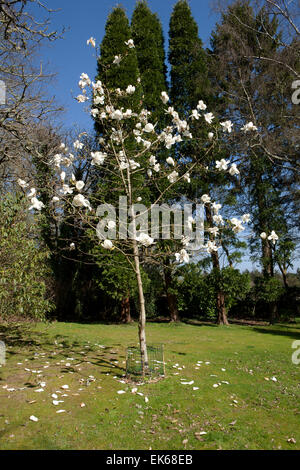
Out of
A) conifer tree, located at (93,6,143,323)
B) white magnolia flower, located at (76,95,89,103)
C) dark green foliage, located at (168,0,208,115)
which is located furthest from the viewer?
dark green foliage, located at (168,0,208,115)

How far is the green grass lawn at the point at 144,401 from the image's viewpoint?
10.8 ft

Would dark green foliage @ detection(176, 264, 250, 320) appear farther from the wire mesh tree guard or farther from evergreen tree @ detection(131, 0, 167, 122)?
the wire mesh tree guard

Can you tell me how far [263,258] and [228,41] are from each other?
8.44 metres

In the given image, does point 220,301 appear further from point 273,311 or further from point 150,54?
point 150,54

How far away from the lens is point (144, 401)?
4.17 metres

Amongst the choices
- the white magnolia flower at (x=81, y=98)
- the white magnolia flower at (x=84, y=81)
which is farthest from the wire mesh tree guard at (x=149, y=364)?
the white magnolia flower at (x=84, y=81)

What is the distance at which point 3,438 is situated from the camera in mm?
3158

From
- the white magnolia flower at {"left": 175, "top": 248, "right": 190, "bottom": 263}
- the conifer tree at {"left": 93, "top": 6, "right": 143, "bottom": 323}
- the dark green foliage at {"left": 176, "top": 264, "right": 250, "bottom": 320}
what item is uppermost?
the conifer tree at {"left": 93, "top": 6, "right": 143, "bottom": 323}

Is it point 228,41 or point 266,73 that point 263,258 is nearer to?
point 266,73

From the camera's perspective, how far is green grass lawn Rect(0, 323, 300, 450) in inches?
129

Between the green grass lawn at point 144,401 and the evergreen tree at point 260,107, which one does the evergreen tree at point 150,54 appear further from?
the green grass lawn at point 144,401

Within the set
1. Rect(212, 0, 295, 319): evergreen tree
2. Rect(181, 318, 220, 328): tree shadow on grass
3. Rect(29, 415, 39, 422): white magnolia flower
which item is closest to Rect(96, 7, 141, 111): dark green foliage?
Rect(212, 0, 295, 319): evergreen tree

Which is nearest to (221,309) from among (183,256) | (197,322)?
(197,322)

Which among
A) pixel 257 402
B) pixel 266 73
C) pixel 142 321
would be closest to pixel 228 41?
pixel 266 73
